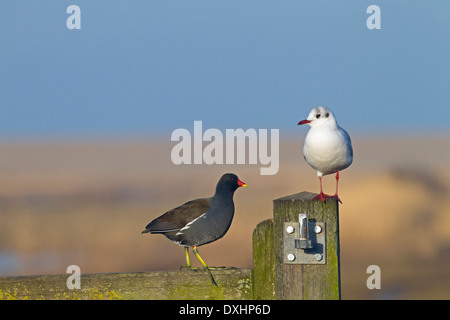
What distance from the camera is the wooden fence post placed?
403cm

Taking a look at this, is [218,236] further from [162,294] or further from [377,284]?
[377,284]

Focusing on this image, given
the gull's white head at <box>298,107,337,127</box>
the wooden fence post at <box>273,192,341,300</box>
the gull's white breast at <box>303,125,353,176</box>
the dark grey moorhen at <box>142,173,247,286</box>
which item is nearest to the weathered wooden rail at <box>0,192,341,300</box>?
the wooden fence post at <box>273,192,341,300</box>

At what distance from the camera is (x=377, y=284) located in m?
5.19

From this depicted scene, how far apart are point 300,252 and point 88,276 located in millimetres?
1500

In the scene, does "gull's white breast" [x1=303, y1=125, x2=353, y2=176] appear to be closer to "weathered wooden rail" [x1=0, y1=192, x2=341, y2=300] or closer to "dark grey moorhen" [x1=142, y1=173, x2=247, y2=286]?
"dark grey moorhen" [x1=142, y1=173, x2=247, y2=286]

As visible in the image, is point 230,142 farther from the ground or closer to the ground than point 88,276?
farther from the ground

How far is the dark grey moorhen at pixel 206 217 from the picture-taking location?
16.4ft

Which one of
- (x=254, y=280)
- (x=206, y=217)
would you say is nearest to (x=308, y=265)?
(x=254, y=280)

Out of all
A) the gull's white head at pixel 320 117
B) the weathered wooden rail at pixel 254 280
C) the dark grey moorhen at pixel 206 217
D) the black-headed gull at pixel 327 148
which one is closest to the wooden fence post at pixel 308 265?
the weathered wooden rail at pixel 254 280

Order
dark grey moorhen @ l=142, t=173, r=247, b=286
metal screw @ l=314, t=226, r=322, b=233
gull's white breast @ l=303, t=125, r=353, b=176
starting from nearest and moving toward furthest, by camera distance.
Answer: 1. metal screw @ l=314, t=226, r=322, b=233
2. dark grey moorhen @ l=142, t=173, r=247, b=286
3. gull's white breast @ l=303, t=125, r=353, b=176

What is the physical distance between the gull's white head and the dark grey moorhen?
3.10 feet

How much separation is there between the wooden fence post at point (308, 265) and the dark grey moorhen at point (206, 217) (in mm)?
968
